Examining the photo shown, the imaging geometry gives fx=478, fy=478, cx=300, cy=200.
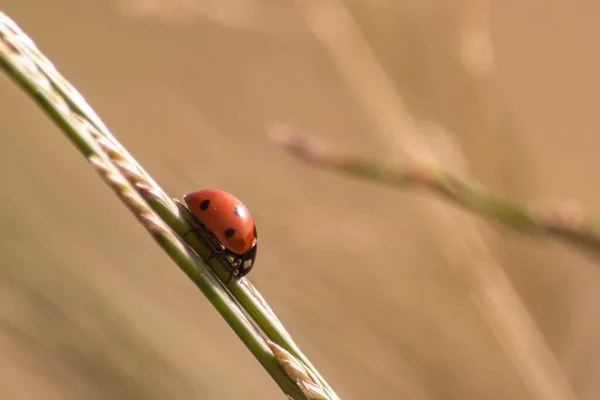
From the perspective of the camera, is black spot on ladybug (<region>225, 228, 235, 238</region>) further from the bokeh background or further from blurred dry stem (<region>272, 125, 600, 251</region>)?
the bokeh background

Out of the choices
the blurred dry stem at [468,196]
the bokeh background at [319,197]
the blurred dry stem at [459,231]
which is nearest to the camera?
the blurred dry stem at [468,196]

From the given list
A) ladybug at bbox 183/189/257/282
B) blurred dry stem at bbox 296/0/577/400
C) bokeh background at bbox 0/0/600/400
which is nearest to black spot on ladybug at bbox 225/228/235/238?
ladybug at bbox 183/189/257/282

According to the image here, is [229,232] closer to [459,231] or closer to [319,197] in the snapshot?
→ [459,231]

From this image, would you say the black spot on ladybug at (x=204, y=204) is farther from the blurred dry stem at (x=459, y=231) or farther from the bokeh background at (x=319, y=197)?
the blurred dry stem at (x=459, y=231)

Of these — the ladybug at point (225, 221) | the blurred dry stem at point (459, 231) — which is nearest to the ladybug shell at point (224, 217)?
the ladybug at point (225, 221)

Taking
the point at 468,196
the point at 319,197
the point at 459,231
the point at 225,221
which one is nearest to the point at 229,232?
the point at 225,221

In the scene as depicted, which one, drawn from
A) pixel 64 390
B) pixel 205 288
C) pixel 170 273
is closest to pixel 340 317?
pixel 170 273

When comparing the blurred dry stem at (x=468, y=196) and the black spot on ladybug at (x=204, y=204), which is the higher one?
the blurred dry stem at (x=468, y=196)
